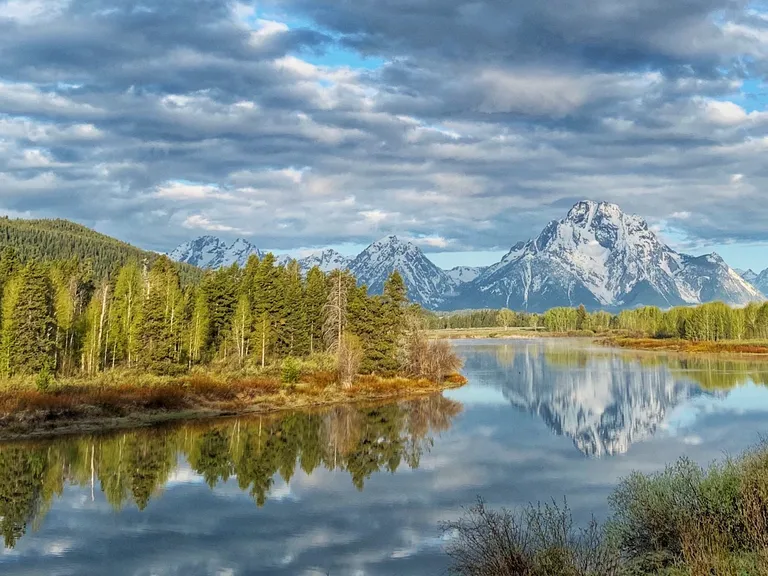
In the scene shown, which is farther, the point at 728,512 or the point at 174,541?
the point at 174,541

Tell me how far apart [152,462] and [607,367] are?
89386 millimetres

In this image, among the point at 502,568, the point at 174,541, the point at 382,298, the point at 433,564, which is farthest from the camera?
the point at 382,298

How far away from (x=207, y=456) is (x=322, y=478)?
877 centimetres

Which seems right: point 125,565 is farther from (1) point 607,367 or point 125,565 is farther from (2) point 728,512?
(1) point 607,367

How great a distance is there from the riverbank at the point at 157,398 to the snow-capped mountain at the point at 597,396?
14.4m

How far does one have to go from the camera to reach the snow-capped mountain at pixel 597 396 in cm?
5418

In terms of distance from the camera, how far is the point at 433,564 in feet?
75.2

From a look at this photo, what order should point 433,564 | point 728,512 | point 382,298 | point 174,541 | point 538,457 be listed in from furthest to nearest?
point 382,298 → point 538,457 → point 174,541 → point 433,564 → point 728,512

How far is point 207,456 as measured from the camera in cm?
4244

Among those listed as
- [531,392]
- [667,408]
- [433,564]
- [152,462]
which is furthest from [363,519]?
[531,392]

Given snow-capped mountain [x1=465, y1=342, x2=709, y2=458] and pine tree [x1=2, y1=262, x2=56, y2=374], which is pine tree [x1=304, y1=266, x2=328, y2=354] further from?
pine tree [x1=2, y1=262, x2=56, y2=374]

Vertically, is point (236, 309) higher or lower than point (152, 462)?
higher

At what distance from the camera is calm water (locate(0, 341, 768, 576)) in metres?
24.7

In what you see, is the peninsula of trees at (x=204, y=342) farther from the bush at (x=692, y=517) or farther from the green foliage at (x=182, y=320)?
the bush at (x=692, y=517)
